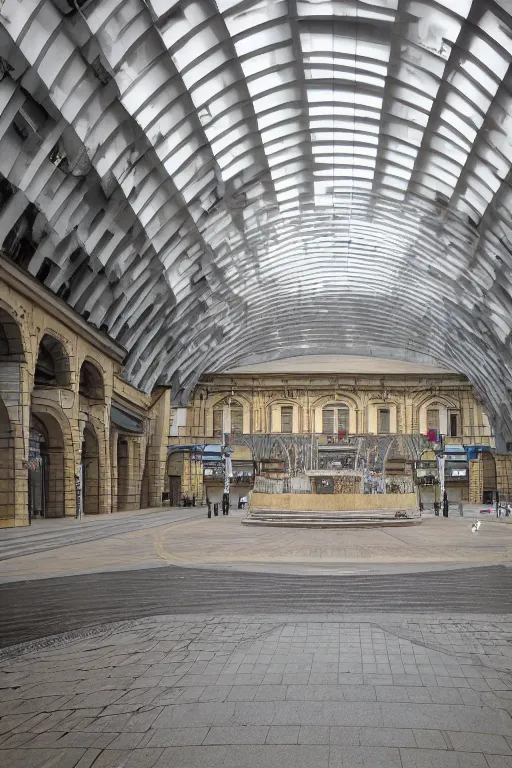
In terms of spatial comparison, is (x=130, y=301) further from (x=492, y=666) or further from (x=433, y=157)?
(x=492, y=666)

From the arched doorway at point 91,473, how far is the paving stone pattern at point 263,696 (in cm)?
3077

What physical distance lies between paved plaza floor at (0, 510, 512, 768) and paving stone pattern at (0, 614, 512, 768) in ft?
0.05

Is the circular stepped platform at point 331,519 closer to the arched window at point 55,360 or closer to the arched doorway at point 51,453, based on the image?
the arched doorway at point 51,453

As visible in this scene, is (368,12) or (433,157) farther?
(433,157)

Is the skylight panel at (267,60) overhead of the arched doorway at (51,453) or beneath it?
overhead

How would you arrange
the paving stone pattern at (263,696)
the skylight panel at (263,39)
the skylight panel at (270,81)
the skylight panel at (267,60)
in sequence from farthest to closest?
the skylight panel at (270,81), the skylight panel at (267,60), the skylight panel at (263,39), the paving stone pattern at (263,696)

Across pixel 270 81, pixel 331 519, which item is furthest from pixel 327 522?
pixel 270 81

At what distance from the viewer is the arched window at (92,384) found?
37500 millimetres

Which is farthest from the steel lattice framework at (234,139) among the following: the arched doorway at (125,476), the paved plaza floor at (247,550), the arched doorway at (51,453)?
the paved plaza floor at (247,550)

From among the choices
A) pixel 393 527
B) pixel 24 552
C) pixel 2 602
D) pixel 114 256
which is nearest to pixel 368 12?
pixel 114 256

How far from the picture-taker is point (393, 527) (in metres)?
27.6

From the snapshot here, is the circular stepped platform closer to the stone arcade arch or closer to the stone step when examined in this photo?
the stone step

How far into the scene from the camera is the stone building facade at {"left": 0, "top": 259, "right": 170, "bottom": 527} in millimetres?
25953

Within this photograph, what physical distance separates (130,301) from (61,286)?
7484mm
